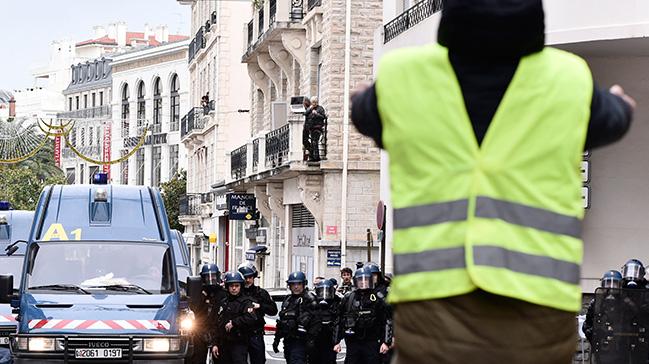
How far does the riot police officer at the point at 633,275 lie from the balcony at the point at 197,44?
46836 millimetres

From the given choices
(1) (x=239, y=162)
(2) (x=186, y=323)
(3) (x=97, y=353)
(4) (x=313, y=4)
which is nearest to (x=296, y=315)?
(2) (x=186, y=323)

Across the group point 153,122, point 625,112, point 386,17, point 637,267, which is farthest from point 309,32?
point 153,122

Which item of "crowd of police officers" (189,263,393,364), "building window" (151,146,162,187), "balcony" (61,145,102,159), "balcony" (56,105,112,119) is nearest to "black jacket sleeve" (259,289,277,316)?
"crowd of police officers" (189,263,393,364)

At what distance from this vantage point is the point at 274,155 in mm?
43344

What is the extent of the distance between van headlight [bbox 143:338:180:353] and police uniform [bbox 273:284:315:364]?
5.09 metres

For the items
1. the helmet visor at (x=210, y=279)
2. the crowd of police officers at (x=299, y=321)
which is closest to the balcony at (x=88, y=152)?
the helmet visor at (x=210, y=279)

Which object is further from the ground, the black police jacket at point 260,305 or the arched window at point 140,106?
the arched window at point 140,106

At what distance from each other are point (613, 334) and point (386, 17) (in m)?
13.2

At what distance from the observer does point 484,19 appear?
155 inches

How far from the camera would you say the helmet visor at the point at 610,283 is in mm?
20578

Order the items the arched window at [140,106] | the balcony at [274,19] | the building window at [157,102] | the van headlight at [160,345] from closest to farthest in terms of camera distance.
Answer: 1. the van headlight at [160,345]
2. the balcony at [274,19]
3. the building window at [157,102]
4. the arched window at [140,106]

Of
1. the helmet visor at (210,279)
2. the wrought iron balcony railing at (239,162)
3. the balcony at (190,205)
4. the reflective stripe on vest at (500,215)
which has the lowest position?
the helmet visor at (210,279)

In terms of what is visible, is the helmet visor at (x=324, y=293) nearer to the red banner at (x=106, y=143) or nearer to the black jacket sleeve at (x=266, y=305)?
the black jacket sleeve at (x=266, y=305)

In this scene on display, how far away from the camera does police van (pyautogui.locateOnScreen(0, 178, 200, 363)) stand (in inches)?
655
